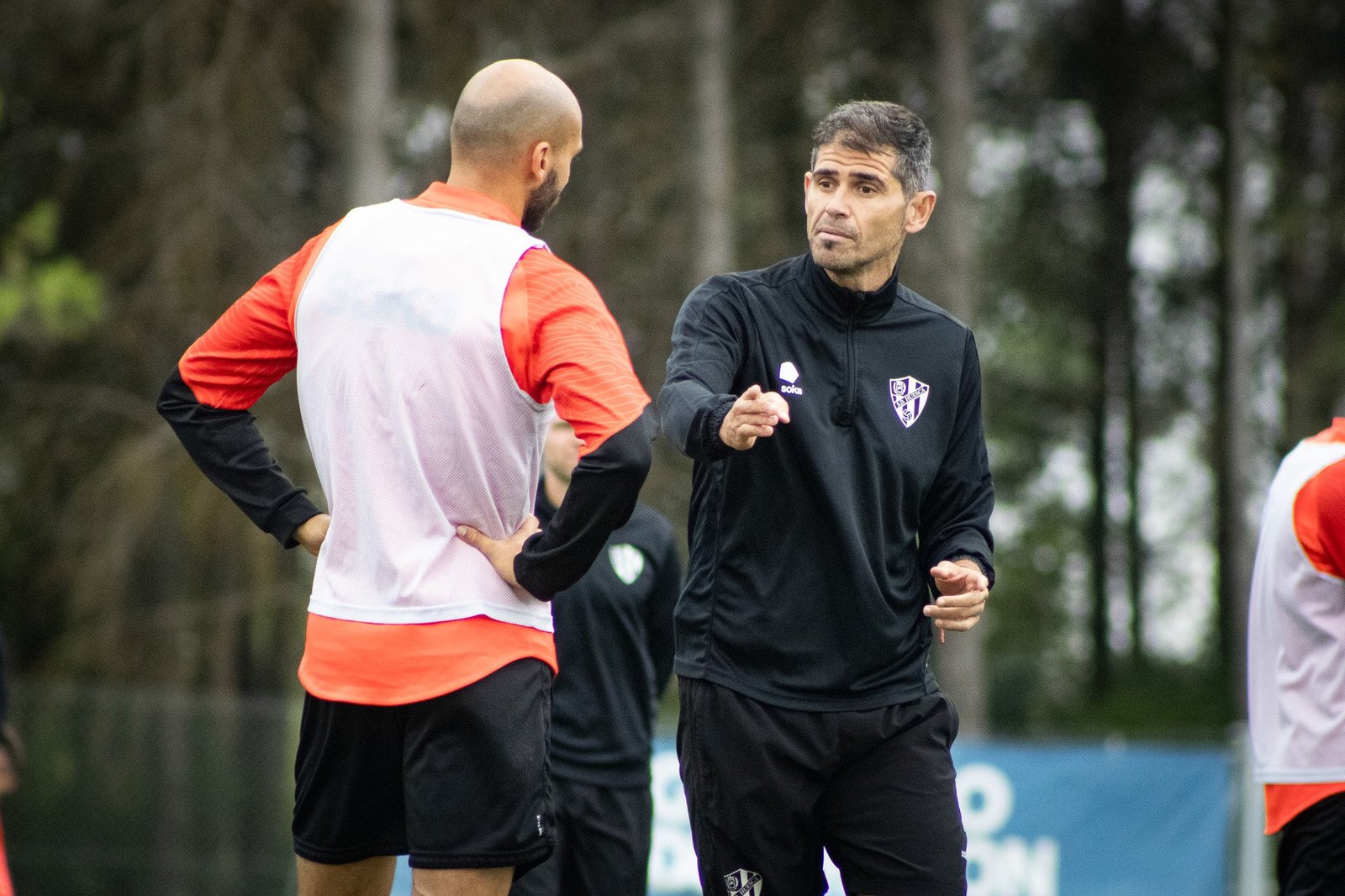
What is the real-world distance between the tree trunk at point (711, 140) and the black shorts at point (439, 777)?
11174 mm

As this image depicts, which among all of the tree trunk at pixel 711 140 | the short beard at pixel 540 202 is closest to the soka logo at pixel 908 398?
the short beard at pixel 540 202

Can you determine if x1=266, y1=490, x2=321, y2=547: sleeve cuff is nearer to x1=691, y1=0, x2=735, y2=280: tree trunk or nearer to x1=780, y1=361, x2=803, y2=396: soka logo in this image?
x1=780, y1=361, x2=803, y2=396: soka logo

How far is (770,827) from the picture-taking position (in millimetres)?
3695

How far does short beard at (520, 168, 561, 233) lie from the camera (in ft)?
11.5

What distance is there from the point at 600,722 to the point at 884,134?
256 cm

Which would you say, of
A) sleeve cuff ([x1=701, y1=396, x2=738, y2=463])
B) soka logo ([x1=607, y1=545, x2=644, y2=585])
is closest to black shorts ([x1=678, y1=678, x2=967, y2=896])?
sleeve cuff ([x1=701, y1=396, x2=738, y2=463])

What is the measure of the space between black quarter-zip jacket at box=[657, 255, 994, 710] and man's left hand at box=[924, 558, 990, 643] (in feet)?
0.55

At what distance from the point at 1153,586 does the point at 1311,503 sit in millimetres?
28346

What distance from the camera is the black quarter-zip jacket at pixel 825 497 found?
3.69 metres

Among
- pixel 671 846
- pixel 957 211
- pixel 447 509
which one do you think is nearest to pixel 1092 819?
pixel 671 846

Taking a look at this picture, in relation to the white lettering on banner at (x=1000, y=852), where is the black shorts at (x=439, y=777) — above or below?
above

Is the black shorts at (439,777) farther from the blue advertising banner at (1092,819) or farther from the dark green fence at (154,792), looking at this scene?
the dark green fence at (154,792)

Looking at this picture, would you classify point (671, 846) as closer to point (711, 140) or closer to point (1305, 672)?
point (1305, 672)

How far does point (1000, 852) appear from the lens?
8734 millimetres
